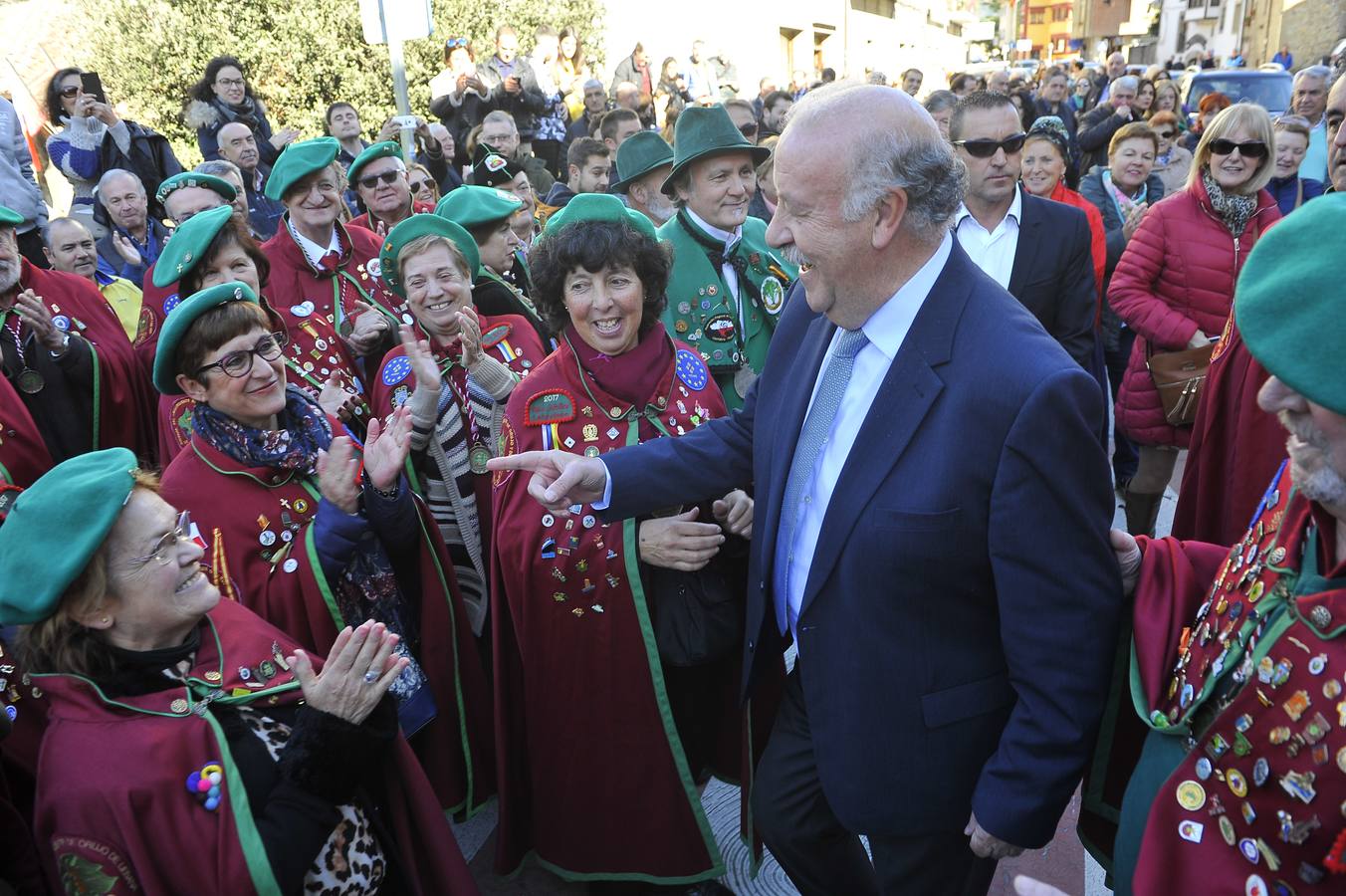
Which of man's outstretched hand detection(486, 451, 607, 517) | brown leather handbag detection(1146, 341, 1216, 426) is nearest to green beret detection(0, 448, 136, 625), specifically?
man's outstretched hand detection(486, 451, 607, 517)

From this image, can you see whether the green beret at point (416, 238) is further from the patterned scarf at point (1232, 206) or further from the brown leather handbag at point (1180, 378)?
the patterned scarf at point (1232, 206)

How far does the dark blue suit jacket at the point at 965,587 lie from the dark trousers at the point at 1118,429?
357 cm

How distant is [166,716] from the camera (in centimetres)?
205

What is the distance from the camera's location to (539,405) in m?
3.08

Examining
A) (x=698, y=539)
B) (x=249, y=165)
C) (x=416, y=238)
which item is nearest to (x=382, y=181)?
(x=416, y=238)

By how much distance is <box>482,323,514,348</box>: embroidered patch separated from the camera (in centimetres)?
388

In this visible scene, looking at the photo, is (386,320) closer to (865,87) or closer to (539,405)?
(539,405)

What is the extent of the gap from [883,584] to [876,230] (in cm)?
76

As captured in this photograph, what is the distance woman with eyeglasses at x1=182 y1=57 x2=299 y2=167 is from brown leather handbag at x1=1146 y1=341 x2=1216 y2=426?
7.08 meters

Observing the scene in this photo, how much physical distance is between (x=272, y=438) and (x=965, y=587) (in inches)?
81.7

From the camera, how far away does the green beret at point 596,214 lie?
3.20 metres

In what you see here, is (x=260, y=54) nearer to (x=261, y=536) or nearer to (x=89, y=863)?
(x=261, y=536)

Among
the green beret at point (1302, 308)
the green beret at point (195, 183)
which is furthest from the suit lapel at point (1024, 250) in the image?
the green beret at point (195, 183)

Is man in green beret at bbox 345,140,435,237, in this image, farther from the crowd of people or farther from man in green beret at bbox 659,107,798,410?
man in green beret at bbox 659,107,798,410
